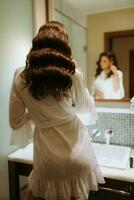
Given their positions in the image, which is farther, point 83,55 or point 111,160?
point 83,55

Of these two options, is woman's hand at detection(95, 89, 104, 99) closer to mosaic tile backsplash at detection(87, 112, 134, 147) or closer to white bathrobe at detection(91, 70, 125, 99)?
white bathrobe at detection(91, 70, 125, 99)

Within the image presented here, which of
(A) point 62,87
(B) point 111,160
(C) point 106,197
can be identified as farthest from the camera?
(C) point 106,197

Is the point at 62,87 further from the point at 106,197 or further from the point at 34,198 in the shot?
the point at 106,197

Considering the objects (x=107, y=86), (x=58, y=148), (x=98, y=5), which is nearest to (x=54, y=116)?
(x=58, y=148)

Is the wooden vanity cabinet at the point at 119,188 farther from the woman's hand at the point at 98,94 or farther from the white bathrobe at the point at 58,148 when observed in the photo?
the woman's hand at the point at 98,94

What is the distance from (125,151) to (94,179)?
1.62ft

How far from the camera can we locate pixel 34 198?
123cm

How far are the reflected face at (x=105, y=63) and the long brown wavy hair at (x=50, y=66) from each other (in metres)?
0.69

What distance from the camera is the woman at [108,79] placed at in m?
1.71

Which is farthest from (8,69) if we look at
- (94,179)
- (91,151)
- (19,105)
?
(94,179)

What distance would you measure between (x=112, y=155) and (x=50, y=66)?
2.74ft

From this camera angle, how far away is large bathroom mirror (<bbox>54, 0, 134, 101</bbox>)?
166 centimetres

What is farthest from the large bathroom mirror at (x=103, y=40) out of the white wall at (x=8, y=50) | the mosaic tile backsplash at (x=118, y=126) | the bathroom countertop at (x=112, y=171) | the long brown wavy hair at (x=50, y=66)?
the long brown wavy hair at (x=50, y=66)

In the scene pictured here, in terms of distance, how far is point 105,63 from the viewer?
175 centimetres
